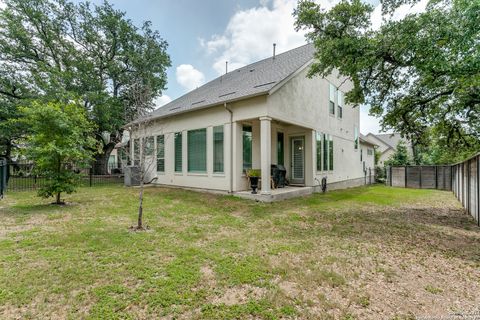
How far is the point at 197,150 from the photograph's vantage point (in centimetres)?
1100

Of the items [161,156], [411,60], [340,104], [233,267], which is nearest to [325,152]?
[340,104]

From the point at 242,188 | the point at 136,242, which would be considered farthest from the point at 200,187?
the point at 136,242

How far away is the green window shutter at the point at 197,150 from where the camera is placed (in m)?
10.7

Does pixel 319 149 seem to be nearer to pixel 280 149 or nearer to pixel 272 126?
pixel 280 149

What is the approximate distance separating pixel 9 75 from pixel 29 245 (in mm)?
16243

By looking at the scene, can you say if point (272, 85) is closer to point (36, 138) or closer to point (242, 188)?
point (242, 188)

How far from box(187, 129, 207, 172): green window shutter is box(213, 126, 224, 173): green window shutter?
63 cm

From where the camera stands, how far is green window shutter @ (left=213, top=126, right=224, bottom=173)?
9953 millimetres

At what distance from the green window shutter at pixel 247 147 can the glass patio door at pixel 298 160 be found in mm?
3140

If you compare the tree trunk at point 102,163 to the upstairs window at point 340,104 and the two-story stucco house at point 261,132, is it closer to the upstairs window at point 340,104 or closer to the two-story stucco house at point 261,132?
the two-story stucco house at point 261,132

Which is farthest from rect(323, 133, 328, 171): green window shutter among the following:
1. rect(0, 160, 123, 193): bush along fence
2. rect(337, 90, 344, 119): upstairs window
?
rect(0, 160, 123, 193): bush along fence

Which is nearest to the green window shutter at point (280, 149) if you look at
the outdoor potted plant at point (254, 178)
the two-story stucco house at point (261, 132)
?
the two-story stucco house at point (261, 132)

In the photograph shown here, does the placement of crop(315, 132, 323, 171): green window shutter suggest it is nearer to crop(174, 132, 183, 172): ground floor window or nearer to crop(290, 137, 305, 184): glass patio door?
crop(290, 137, 305, 184): glass patio door

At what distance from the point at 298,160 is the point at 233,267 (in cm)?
965
